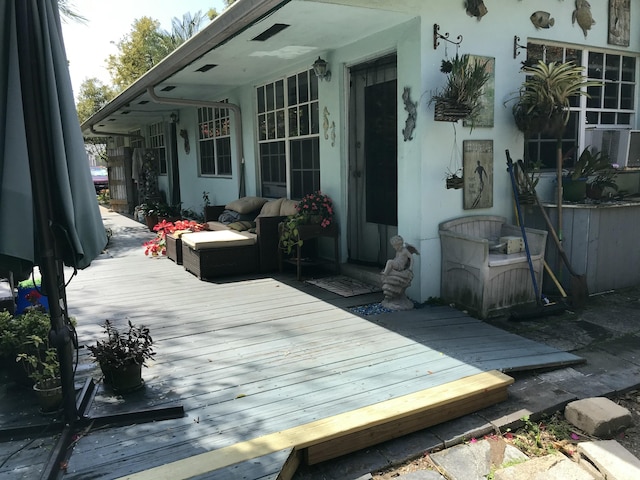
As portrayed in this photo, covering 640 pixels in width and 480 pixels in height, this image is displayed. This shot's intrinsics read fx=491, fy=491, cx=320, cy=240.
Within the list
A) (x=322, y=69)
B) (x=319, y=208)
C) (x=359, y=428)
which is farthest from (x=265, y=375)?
(x=322, y=69)

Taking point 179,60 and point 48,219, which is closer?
point 48,219

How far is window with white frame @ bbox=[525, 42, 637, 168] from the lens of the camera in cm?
526

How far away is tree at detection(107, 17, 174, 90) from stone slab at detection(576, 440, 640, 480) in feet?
80.8

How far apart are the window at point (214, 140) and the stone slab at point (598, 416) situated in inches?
284

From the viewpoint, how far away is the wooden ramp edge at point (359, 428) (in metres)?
2.10

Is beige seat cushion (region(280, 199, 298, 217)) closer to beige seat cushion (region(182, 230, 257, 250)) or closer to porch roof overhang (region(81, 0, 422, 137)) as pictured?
beige seat cushion (region(182, 230, 257, 250))

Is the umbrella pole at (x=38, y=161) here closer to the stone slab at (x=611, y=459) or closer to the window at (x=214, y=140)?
the stone slab at (x=611, y=459)

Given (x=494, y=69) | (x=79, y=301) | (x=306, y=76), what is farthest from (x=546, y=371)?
(x=306, y=76)

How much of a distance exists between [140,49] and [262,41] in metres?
22.1

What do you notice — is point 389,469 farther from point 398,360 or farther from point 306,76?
point 306,76

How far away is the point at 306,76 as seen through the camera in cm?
627

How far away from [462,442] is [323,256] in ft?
12.9

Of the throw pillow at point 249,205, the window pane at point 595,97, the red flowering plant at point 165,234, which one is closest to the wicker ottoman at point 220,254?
the red flowering plant at point 165,234

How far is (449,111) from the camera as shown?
431 centimetres
